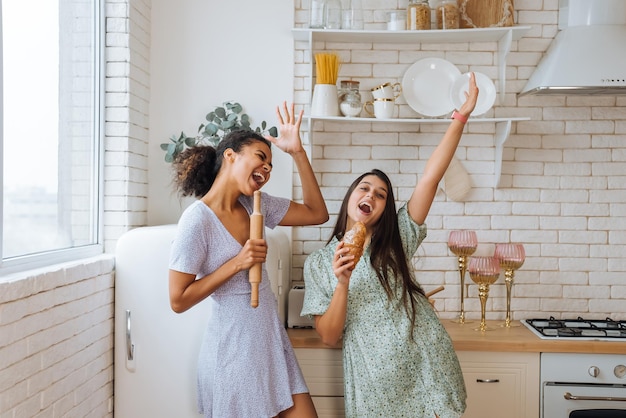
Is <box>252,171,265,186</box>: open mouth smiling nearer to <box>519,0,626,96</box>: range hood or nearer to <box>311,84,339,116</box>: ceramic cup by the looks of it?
<box>311,84,339,116</box>: ceramic cup

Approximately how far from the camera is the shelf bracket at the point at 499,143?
3.23m

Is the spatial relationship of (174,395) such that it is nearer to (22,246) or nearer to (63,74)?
(22,246)

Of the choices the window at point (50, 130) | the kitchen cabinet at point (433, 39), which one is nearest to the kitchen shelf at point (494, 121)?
the kitchen cabinet at point (433, 39)

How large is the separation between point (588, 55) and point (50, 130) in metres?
2.23

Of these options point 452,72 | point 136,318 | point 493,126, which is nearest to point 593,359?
point 493,126

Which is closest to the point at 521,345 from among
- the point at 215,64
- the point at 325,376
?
the point at 325,376

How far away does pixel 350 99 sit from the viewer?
3.20 metres

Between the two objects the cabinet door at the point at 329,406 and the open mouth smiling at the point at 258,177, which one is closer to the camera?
the open mouth smiling at the point at 258,177

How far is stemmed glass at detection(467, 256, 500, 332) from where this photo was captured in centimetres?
315

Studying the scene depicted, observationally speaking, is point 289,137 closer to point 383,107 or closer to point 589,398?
point 383,107

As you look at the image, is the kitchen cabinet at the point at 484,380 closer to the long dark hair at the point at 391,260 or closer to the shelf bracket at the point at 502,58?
the long dark hair at the point at 391,260

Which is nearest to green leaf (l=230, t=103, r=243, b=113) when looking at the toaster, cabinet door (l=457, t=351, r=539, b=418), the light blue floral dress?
the toaster

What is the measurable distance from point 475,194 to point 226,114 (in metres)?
1.27

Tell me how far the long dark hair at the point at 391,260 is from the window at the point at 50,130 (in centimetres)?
116
